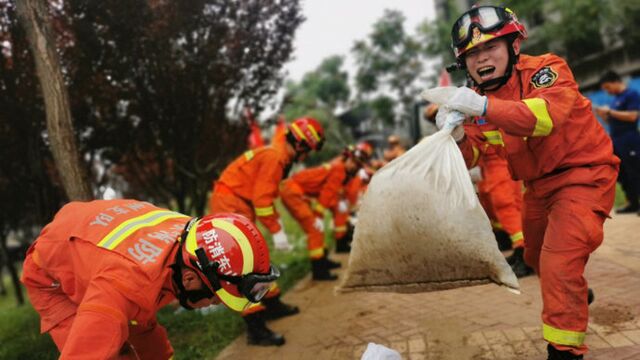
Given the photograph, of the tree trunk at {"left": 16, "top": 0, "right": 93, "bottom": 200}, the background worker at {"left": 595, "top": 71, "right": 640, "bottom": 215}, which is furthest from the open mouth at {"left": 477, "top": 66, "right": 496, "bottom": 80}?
the background worker at {"left": 595, "top": 71, "right": 640, "bottom": 215}

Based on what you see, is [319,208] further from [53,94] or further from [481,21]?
[481,21]

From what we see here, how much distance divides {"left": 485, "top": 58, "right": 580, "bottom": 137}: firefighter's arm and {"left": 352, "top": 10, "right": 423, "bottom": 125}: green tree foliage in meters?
30.9

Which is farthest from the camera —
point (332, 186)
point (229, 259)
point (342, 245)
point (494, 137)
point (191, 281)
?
point (342, 245)

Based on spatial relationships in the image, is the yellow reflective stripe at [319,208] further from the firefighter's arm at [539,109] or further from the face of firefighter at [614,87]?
the firefighter's arm at [539,109]

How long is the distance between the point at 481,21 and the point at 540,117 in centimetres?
62

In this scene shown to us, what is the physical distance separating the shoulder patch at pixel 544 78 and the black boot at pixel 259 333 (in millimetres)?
2590

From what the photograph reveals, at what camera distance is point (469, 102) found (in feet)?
7.48

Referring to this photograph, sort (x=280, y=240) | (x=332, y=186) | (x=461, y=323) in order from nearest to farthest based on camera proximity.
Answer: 1. (x=461, y=323)
2. (x=280, y=240)
3. (x=332, y=186)

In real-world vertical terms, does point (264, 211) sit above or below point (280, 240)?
above

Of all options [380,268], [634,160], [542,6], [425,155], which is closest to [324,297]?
[380,268]

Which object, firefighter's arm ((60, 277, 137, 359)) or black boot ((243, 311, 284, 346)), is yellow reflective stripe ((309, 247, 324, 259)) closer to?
black boot ((243, 311, 284, 346))

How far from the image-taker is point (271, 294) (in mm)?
4605

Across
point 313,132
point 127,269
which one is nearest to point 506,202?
point 313,132

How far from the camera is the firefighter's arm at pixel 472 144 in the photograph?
293 cm
